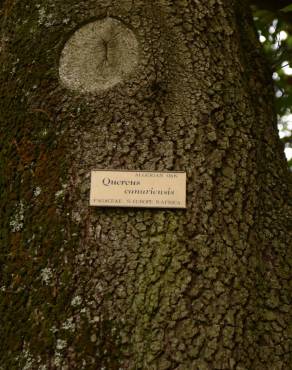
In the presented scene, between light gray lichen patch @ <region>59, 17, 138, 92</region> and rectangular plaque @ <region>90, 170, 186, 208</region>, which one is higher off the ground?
light gray lichen patch @ <region>59, 17, 138, 92</region>

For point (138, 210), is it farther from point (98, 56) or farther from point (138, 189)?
point (98, 56)

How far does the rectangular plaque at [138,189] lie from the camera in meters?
1.68

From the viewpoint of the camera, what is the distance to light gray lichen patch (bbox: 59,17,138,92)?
A: 1846 millimetres

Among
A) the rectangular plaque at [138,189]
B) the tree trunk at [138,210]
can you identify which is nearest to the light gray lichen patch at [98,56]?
the tree trunk at [138,210]

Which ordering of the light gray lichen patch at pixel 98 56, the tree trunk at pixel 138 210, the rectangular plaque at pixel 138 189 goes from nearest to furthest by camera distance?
the tree trunk at pixel 138 210 → the rectangular plaque at pixel 138 189 → the light gray lichen patch at pixel 98 56

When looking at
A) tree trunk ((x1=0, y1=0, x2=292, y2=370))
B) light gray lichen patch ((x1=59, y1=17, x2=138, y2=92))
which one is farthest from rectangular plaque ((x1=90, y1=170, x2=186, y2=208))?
light gray lichen patch ((x1=59, y1=17, x2=138, y2=92))

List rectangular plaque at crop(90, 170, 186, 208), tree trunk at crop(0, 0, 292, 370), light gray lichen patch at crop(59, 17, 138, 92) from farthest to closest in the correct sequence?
light gray lichen patch at crop(59, 17, 138, 92) → rectangular plaque at crop(90, 170, 186, 208) → tree trunk at crop(0, 0, 292, 370)

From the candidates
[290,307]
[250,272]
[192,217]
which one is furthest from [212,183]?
[290,307]

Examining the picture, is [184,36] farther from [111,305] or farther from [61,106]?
[111,305]

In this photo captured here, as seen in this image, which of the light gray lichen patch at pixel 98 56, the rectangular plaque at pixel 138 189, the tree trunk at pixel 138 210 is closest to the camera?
the tree trunk at pixel 138 210

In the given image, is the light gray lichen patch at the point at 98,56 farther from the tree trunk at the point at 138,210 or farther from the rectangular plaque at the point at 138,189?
the rectangular plaque at the point at 138,189

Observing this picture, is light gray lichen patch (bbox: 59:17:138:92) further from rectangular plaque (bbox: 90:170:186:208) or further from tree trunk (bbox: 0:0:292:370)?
rectangular plaque (bbox: 90:170:186:208)

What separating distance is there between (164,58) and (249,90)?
1.47 ft

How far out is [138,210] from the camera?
5.52 feet
